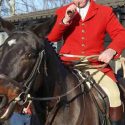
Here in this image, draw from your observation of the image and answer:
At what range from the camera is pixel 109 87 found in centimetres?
509

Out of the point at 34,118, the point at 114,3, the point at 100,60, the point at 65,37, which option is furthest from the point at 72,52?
the point at 114,3

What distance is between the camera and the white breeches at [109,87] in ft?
16.6

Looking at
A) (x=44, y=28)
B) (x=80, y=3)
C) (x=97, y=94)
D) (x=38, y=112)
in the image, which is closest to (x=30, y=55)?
(x=44, y=28)

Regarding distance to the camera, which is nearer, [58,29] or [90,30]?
[58,29]

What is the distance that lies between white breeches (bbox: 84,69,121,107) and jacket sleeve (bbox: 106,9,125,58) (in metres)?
0.31

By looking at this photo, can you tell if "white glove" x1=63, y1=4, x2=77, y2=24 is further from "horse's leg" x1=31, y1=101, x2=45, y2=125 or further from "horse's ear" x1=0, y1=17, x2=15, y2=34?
"horse's leg" x1=31, y1=101, x2=45, y2=125

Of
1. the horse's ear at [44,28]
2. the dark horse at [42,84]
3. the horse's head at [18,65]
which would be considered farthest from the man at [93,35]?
the horse's head at [18,65]

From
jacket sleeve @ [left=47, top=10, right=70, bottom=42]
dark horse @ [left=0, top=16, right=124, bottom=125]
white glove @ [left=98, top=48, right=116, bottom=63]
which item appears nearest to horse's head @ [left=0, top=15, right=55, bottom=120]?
dark horse @ [left=0, top=16, right=124, bottom=125]

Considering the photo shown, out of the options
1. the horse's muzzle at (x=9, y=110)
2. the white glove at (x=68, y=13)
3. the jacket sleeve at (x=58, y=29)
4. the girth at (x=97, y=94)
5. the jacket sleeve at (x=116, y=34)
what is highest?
the white glove at (x=68, y=13)

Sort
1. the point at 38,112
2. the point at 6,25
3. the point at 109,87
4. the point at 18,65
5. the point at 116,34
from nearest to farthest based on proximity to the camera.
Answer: the point at 18,65 → the point at 6,25 → the point at 38,112 → the point at 109,87 → the point at 116,34

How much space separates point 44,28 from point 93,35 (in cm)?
114

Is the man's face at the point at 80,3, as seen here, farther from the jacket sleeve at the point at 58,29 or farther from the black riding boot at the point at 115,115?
the black riding boot at the point at 115,115

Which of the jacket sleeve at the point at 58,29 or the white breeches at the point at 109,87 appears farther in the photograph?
the white breeches at the point at 109,87

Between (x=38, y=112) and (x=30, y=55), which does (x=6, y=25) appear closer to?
(x=30, y=55)
